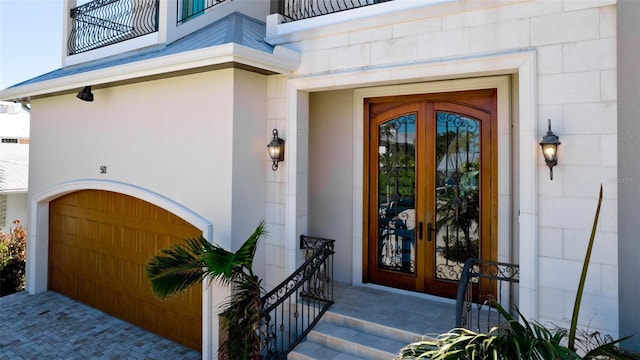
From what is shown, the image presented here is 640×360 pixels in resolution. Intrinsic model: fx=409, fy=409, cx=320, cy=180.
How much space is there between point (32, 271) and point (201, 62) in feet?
22.7

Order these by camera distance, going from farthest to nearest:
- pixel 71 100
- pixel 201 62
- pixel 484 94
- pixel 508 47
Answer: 1. pixel 71 100
2. pixel 484 94
3. pixel 201 62
4. pixel 508 47

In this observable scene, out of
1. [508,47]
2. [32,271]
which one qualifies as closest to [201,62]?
[508,47]

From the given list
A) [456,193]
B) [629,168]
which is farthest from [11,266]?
[629,168]

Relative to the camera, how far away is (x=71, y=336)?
6.90 metres

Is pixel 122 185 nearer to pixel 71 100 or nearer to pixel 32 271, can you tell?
pixel 71 100

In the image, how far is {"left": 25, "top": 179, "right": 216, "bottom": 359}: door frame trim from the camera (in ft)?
19.4

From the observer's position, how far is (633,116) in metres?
3.96

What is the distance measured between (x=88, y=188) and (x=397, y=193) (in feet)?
19.2

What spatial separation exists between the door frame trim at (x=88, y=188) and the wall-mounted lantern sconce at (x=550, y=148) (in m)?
4.36

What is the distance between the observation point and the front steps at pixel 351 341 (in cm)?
501

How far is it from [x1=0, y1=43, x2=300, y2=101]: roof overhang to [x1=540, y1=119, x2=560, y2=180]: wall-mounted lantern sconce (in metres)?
3.44

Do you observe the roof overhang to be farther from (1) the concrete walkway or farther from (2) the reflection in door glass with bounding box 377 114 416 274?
(1) the concrete walkway

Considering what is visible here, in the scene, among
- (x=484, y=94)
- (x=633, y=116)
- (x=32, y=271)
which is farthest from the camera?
(x=32, y=271)

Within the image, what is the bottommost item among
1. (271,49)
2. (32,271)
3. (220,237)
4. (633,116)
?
(32,271)
